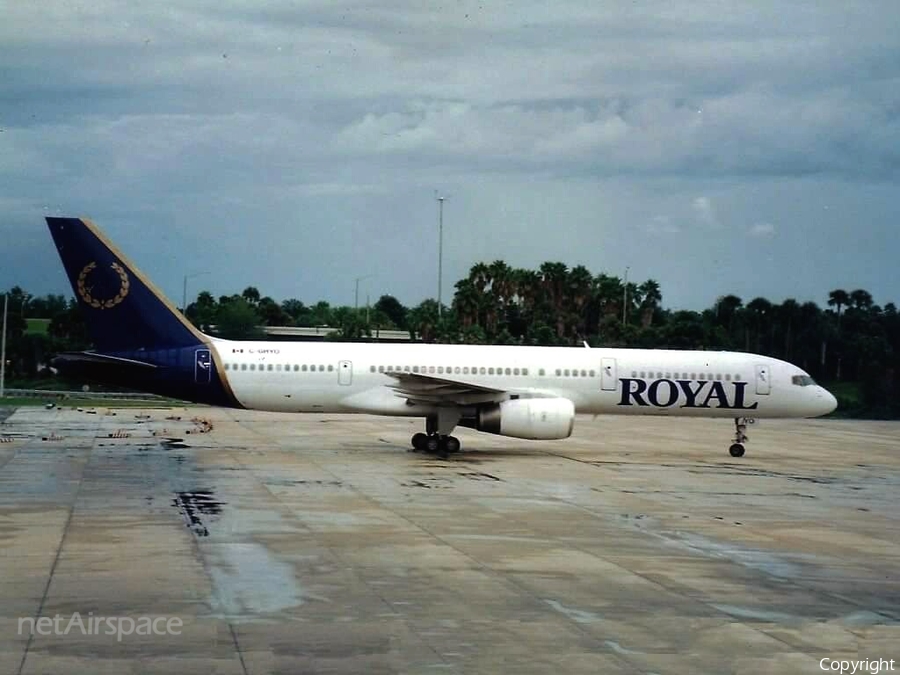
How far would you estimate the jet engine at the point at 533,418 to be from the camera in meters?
26.8

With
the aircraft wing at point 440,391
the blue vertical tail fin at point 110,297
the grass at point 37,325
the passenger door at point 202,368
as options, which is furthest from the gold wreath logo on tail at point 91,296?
the grass at point 37,325

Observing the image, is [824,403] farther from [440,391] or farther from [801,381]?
[440,391]

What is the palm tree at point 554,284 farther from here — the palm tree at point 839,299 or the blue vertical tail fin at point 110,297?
the blue vertical tail fin at point 110,297

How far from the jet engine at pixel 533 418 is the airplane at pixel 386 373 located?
2 centimetres

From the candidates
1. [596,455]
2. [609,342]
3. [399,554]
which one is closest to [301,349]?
[596,455]

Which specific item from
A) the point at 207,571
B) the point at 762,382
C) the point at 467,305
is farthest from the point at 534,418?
the point at 467,305

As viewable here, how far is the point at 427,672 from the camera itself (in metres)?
8.76

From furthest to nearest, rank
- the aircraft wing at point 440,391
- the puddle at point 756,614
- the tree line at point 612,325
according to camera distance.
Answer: the tree line at point 612,325 < the aircraft wing at point 440,391 < the puddle at point 756,614

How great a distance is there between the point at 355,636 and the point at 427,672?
1235mm

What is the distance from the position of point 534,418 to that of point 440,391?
229cm

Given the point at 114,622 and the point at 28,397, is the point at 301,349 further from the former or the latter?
the point at 28,397

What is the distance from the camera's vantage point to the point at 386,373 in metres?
26.7

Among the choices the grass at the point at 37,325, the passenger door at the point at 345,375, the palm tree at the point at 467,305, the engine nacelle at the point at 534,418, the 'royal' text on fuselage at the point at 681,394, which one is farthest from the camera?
the grass at the point at 37,325

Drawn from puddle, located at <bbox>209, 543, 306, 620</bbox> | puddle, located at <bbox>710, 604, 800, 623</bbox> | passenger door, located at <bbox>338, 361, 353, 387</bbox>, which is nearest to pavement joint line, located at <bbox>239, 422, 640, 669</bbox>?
puddle, located at <bbox>710, 604, 800, 623</bbox>
